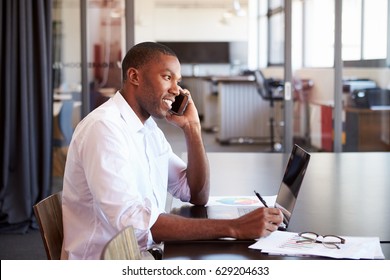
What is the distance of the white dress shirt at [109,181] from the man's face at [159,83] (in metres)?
0.07

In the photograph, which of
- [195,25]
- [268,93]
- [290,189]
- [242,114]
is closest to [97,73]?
[268,93]

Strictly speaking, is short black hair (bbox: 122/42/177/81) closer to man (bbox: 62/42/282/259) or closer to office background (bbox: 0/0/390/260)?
man (bbox: 62/42/282/259)

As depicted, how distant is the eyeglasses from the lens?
1.59m

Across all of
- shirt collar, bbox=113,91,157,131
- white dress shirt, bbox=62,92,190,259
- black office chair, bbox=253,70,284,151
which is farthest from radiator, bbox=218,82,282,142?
shirt collar, bbox=113,91,157,131

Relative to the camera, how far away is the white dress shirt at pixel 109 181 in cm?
170

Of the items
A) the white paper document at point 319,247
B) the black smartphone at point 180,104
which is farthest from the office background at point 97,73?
the white paper document at point 319,247

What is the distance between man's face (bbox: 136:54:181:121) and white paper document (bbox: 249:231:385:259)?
51 cm

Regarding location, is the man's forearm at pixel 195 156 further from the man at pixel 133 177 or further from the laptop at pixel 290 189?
Result: the laptop at pixel 290 189

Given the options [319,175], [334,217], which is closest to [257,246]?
[334,217]

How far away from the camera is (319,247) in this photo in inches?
61.9

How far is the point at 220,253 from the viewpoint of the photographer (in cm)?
157

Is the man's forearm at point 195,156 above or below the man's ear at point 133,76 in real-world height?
below

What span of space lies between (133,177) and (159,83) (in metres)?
0.31

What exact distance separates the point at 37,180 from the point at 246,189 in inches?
107
